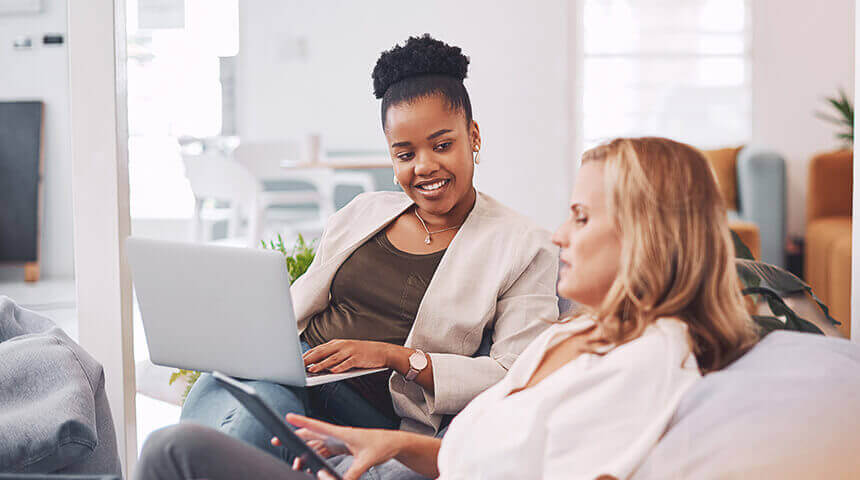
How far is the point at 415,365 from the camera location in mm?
1382

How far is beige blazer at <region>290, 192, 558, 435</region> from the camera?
4.60ft

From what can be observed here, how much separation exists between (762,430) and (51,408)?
1108 millimetres

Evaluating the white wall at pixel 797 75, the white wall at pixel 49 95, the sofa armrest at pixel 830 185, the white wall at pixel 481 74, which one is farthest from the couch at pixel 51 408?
the white wall at pixel 797 75

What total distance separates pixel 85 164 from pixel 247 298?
70 cm

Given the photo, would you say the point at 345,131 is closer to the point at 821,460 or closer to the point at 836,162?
the point at 836,162

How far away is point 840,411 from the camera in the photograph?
899 mm

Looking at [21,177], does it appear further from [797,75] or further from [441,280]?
[797,75]

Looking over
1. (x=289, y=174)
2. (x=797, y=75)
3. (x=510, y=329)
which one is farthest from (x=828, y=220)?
(x=510, y=329)

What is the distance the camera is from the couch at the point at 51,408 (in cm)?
128

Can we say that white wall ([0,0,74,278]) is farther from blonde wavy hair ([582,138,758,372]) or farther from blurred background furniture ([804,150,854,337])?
blurred background furniture ([804,150,854,337])

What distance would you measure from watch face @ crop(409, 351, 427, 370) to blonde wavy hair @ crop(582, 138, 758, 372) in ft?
1.72

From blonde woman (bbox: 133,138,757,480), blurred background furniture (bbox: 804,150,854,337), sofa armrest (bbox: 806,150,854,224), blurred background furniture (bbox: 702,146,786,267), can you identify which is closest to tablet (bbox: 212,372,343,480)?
blonde woman (bbox: 133,138,757,480)

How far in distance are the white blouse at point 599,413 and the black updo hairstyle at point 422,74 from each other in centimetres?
75

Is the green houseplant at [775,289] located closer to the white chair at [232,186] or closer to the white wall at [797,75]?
the white chair at [232,186]
